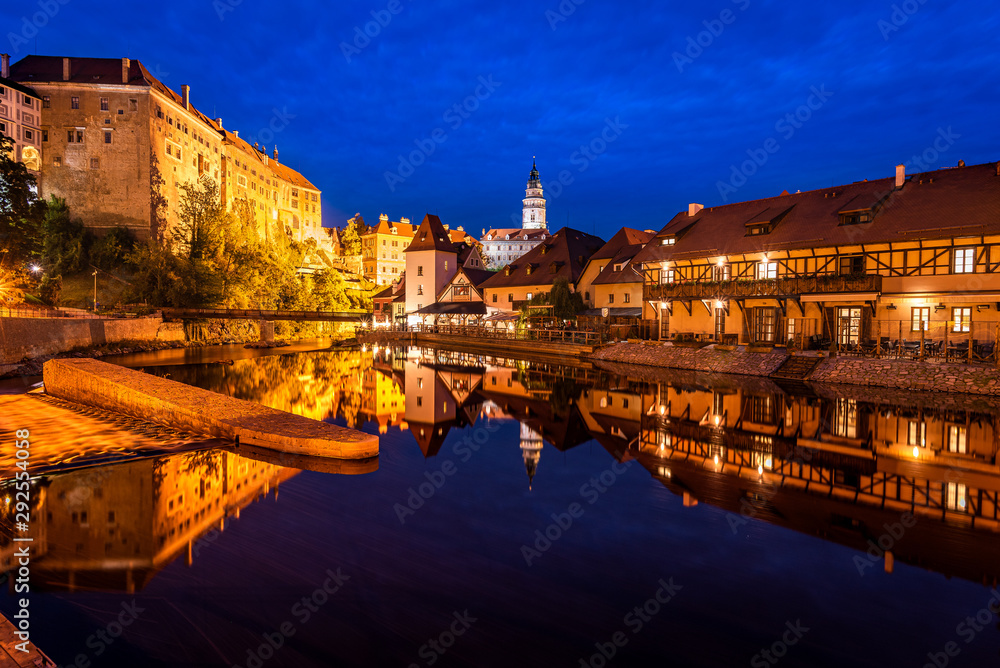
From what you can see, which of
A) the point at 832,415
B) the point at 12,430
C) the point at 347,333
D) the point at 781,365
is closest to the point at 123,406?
the point at 12,430

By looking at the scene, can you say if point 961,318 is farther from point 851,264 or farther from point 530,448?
point 530,448

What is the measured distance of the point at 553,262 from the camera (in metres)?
48.6

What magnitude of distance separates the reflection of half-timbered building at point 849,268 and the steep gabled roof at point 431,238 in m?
31.0

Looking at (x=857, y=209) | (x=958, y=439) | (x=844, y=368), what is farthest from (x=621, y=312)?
(x=958, y=439)

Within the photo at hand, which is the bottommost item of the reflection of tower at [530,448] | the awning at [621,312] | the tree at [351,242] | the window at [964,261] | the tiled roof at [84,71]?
the reflection of tower at [530,448]

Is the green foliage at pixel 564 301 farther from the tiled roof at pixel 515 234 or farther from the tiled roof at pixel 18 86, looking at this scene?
the tiled roof at pixel 515 234

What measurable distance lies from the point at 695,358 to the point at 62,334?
3581 cm

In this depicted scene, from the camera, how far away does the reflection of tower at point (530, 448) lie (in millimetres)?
11125

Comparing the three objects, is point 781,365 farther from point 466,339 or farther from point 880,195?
point 466,339

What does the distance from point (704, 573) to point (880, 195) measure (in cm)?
3017

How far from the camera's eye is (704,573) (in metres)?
6.38

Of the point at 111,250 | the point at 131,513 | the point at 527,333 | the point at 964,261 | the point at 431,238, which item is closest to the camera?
the point at 131,513

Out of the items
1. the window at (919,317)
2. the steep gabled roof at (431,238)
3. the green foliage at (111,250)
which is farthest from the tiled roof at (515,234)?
the window at (919,317)

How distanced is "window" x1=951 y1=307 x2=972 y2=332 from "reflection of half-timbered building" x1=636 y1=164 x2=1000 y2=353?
0.05 meters
